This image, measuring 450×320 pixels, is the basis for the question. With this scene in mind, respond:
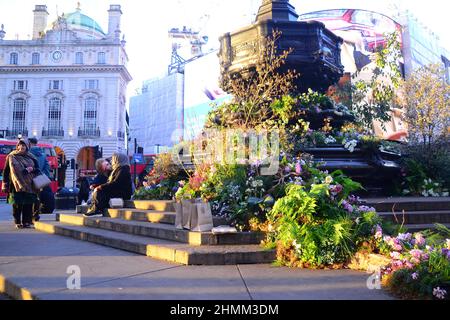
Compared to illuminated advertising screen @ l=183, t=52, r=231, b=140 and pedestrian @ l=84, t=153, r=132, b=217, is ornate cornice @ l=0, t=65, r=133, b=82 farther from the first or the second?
pedestrian @ l=84, t=153, r=132, b=217

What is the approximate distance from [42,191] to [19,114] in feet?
177

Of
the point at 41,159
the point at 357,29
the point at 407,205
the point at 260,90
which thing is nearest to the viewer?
the point at 407,205

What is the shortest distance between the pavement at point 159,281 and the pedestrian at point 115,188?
2.83m

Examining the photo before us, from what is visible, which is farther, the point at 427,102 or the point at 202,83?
the point at 202,83

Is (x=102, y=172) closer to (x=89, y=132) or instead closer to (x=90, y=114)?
(x=89, y=132)

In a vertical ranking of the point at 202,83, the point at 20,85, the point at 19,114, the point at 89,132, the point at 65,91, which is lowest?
the point at 89,132

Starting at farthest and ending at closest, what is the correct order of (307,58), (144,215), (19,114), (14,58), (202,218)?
(14,58) → (19,114) → (307,58) → (144,215) → (202,218)

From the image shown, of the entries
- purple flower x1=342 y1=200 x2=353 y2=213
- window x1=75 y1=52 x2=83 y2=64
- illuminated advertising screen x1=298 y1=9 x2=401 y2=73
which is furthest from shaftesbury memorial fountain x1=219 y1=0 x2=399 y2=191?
window x1=75 y1=52 x2=83 y2=64

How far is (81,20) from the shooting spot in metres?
64.2

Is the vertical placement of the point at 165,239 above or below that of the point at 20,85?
below

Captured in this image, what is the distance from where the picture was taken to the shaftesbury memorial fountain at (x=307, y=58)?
6676mm

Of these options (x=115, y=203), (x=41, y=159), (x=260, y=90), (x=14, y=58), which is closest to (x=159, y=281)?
(x=115, y=203)

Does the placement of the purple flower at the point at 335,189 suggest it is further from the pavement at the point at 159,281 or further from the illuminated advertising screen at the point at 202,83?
the illuminated advertising screen at the point at 202,83
